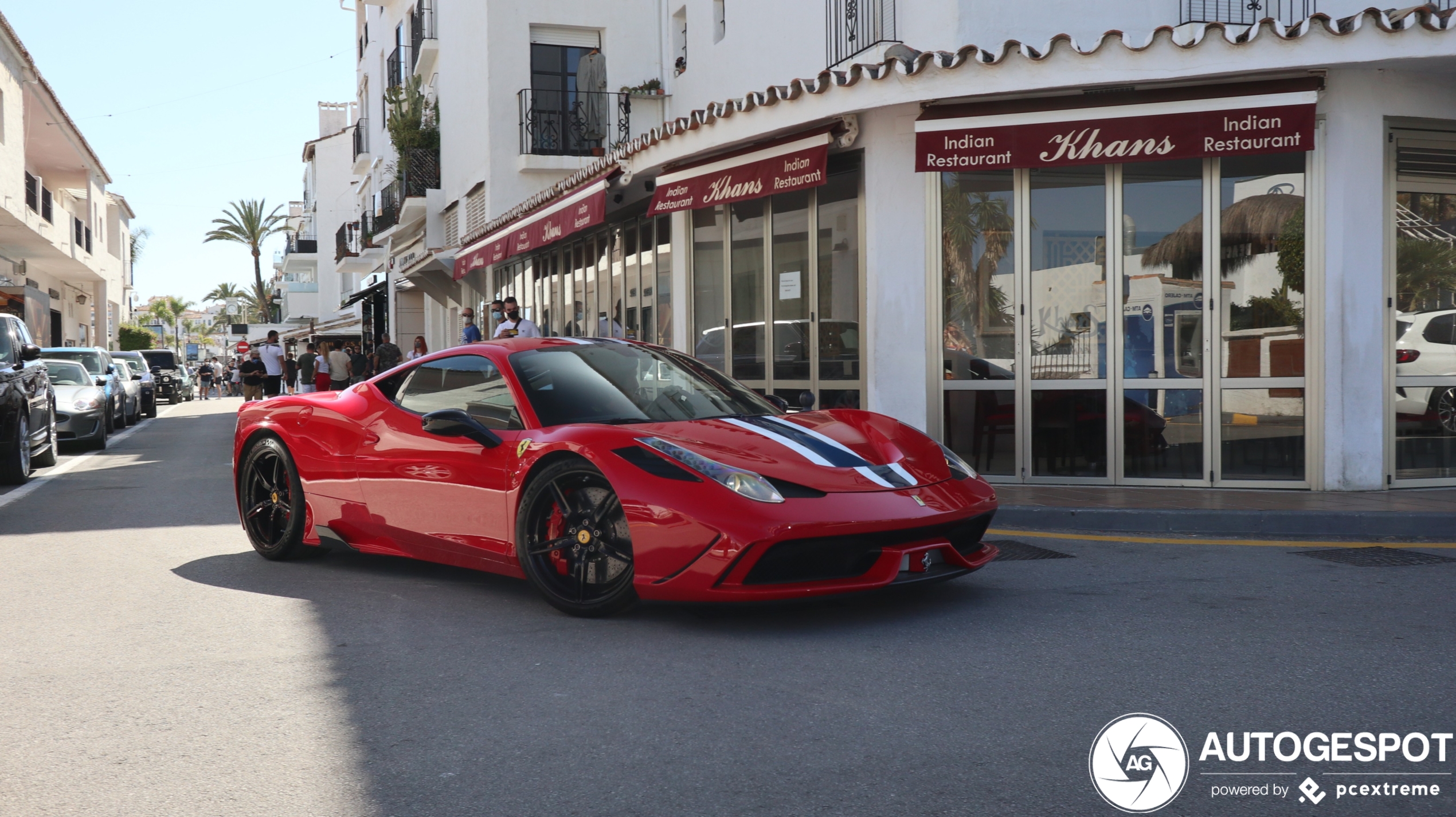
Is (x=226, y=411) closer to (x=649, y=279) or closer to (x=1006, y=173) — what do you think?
(x=649, y=279)

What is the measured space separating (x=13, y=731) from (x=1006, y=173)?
8329mm

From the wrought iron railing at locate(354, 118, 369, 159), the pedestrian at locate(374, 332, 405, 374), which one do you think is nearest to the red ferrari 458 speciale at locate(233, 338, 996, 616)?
the pedestrian at locate(374, 332, 405, 374)

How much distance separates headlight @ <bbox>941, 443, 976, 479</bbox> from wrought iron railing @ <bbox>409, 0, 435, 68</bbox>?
25528mm

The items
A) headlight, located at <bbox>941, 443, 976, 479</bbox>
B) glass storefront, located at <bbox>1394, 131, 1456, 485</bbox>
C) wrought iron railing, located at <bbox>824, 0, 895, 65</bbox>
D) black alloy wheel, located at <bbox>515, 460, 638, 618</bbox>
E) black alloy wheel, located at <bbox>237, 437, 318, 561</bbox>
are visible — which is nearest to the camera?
black alloy wheel, located at <bbox>515, 460, 638, 618</bbox>

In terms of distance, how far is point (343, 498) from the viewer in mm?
6156

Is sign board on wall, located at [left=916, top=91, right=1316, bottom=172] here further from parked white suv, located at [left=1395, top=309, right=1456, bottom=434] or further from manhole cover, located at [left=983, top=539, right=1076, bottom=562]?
manhole cover, located at [left=983, top=539, right=1076, bottom=562]

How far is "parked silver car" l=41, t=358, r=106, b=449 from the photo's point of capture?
15.7 m

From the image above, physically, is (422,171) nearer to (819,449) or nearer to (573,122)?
(573,122)

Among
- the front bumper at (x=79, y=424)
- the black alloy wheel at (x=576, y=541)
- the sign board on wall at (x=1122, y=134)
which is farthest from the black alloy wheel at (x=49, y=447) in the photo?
the black alloy wheel at (x=576, y=541)

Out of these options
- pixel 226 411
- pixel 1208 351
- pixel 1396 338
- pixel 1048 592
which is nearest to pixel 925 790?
pixel 1048 592

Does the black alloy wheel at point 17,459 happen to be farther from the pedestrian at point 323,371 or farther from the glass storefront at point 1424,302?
the glass storefront at point 1424,302

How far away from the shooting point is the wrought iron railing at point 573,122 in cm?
2256

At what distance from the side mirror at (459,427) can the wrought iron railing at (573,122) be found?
17685mm

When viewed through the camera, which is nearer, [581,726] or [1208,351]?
[581,726]
